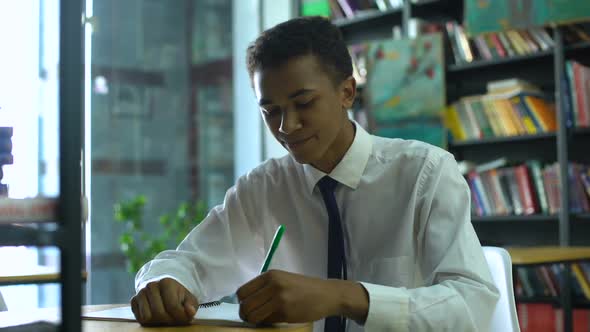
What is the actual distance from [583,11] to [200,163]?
8.47 feet

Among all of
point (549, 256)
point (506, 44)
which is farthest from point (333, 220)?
point (506, 44)

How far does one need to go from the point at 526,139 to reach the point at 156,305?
3.45m

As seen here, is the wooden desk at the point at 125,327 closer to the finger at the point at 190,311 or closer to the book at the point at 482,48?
the finger at the point at 190,311

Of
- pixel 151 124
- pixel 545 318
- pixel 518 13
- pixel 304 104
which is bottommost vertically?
pixel 545 318

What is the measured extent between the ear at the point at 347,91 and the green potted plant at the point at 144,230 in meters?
3.14

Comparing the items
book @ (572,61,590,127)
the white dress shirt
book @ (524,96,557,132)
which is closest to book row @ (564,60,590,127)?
book @ (572,61,590,127)

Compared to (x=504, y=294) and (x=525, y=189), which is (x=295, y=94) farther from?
(x=525, y=189)

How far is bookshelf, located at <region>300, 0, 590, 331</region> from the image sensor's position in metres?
3.80

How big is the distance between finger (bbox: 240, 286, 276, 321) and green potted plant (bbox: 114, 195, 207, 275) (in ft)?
11.7

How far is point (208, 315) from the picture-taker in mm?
1156

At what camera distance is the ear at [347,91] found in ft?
5.05

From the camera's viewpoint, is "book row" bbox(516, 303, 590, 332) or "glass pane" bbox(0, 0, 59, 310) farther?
"book row" bbox(516, 303, 590, 332)

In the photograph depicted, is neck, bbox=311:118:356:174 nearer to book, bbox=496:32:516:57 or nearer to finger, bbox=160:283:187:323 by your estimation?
finger, bbox=160:283:187:323

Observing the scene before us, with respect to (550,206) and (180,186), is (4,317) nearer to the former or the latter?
(550,206)
